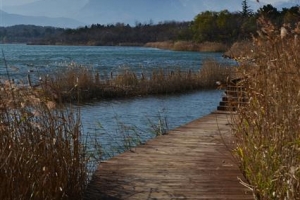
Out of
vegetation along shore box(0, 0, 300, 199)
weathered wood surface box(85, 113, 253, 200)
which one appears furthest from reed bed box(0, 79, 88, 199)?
weathered wood surface box(85, 113, 253, 200)

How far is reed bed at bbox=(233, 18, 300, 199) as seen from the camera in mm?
3521

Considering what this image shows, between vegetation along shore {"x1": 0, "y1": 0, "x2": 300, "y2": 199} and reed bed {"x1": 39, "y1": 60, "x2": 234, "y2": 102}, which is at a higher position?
vegetation along shore {"x1": 0, "y1": 0, "x2": 300, "y2": 199}

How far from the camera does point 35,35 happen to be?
3984 inches

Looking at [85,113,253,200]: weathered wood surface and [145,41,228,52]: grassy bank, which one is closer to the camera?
[85,113,253,200]: weathered wood surface

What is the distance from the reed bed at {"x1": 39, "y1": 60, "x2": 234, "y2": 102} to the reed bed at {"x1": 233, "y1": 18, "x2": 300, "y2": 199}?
391 inches

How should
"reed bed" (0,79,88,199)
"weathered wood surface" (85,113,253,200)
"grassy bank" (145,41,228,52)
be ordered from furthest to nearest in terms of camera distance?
"grassy bank" (145,41,228,52)
"weathered wood surface" (85,113,253,200)
"reed bed" (0,79,88,199)

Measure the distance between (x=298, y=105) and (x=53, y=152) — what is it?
1.61 metres

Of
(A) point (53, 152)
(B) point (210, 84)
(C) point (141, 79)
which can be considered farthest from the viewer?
(B) point (210, 84)

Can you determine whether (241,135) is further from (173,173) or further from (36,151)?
(36,151)

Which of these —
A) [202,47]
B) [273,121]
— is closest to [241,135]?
[273,121]

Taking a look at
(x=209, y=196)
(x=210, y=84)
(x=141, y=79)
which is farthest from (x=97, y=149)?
(x=210, y=84)

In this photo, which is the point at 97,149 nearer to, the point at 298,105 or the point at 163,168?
the point at 163,168

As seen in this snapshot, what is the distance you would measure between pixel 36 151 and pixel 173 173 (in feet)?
4.73

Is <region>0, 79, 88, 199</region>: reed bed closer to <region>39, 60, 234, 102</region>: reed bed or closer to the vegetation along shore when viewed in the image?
the vegetation along shore
